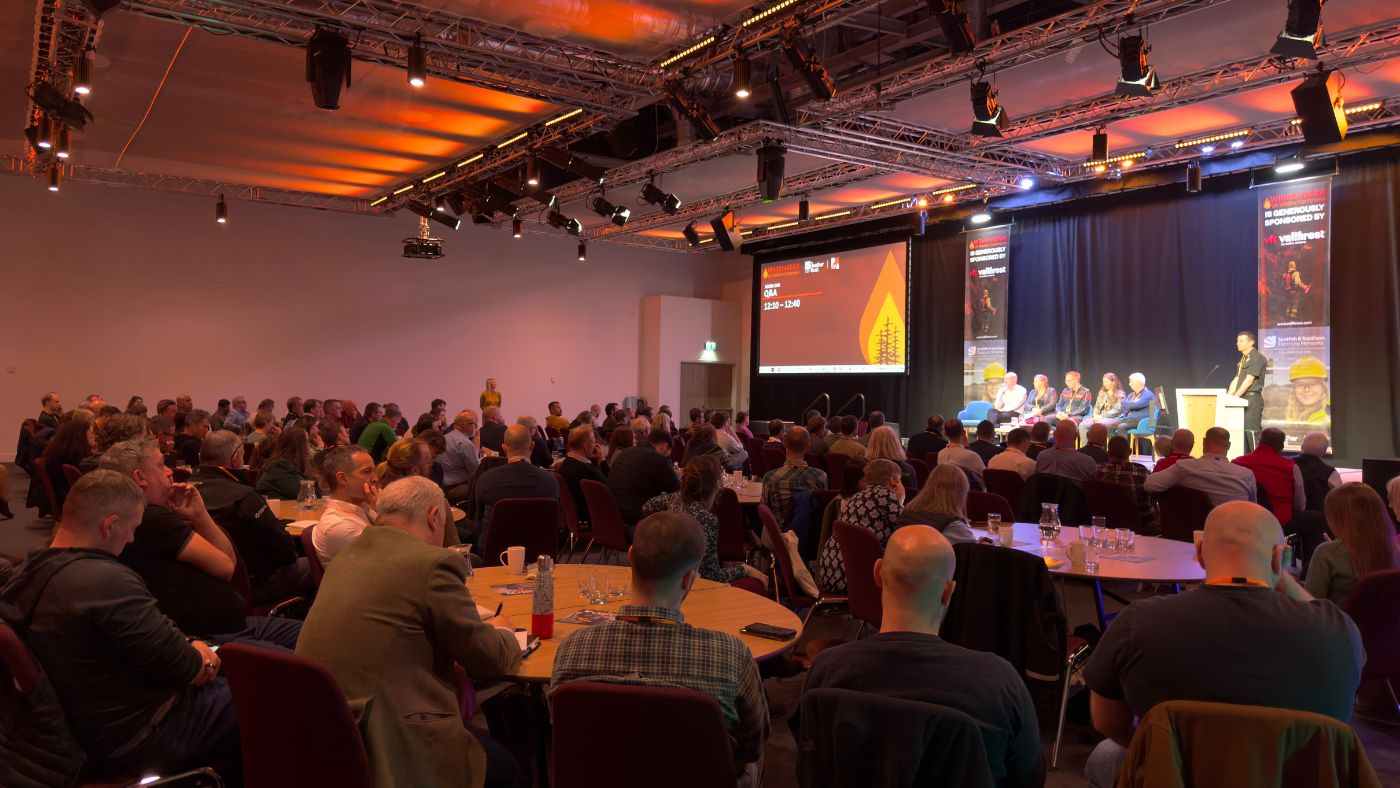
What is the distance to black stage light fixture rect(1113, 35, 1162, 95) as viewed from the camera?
7.46 m

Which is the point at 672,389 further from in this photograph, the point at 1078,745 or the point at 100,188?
the point at 1078,745

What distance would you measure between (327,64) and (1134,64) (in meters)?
6.49

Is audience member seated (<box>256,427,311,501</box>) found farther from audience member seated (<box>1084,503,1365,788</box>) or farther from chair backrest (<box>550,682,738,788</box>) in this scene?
audience member seated (<box>1084,503,1365,788</box>)

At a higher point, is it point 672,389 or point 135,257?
point 135,257

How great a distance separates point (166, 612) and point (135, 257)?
546 inches

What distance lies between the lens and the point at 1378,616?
144 inches

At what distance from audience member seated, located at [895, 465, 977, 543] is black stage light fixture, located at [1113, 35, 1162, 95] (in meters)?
5.01

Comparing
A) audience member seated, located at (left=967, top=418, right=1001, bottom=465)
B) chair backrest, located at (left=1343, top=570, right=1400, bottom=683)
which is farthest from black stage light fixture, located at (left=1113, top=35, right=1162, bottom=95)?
chair backrest, located at (left=1343, top=570, right=1400, bottom=683)

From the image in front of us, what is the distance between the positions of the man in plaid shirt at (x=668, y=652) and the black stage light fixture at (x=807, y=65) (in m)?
6.30

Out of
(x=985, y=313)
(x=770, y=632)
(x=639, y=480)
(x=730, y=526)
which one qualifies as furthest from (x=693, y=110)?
(x=985, y=313)

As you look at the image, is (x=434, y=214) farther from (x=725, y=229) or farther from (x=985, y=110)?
(x=985, y=110)

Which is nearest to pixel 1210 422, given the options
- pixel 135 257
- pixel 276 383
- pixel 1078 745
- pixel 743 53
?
pixel 743 53

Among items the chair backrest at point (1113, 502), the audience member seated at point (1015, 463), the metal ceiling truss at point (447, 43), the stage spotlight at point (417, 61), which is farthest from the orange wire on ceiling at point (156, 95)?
the chair backrest at point (1113, 502)

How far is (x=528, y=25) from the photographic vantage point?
8055mm
